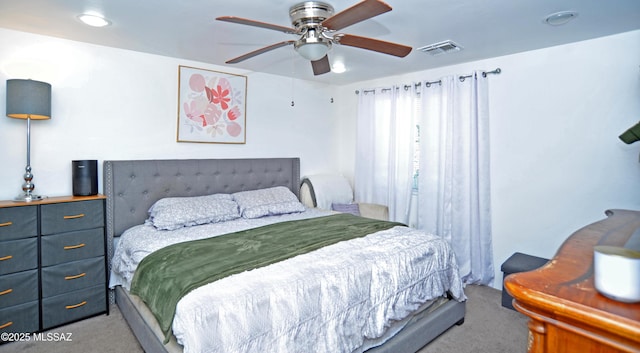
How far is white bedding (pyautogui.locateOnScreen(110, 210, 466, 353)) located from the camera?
4.99ft

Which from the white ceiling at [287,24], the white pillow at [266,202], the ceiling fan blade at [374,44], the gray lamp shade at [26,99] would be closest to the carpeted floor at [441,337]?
the white pillow at [266,202]

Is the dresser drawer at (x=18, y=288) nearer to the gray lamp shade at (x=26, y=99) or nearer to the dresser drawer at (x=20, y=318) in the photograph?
the dresser drawer at (x=20, y=318)

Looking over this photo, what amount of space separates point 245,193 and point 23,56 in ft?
6.98

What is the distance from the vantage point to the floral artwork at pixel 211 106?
3.37 m

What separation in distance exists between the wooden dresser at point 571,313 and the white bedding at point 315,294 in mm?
1161

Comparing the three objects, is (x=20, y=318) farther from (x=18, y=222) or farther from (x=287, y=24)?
(x=287, y=24)

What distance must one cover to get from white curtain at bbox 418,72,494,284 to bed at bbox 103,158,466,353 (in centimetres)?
98

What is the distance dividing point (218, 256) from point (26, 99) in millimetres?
1878

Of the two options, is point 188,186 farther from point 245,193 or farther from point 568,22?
point 568,22

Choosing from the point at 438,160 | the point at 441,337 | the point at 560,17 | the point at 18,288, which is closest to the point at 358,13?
the point at 560,17

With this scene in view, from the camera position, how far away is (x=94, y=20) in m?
2.29

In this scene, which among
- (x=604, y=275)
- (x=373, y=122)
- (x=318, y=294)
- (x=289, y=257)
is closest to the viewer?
(x=604, y=275)

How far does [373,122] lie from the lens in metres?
4.29

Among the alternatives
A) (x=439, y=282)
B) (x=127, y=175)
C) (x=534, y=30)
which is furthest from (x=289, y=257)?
(x=534, y=30)
